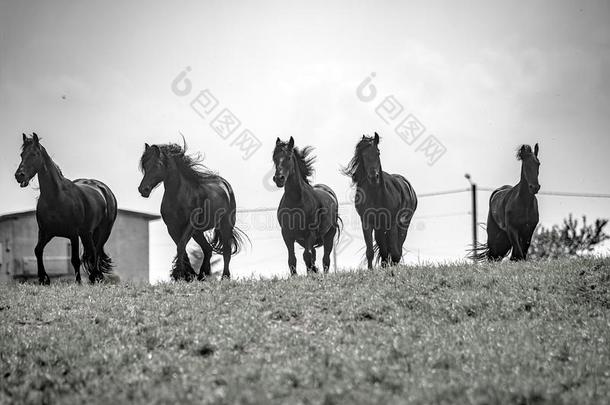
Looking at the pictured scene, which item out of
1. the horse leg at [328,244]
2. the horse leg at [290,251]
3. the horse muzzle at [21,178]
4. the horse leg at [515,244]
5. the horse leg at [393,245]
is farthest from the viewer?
the horse leg at [328,244]

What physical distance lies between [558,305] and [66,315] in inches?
324

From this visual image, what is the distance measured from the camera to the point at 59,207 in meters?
16.4

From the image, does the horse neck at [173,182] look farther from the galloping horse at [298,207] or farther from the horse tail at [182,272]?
the galloping horse at [298,207]

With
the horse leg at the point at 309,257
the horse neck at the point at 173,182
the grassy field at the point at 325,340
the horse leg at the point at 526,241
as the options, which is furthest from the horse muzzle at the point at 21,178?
the horse leg at the point at 526,241

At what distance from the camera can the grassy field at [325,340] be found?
25.5ft

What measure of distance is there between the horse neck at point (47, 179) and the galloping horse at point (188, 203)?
82.8 inches

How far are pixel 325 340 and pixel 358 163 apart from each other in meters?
8.00

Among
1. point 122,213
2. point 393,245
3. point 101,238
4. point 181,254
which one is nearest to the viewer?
point 181,254

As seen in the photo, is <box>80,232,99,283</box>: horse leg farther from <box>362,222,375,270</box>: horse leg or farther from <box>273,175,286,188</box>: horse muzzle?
<box>362,222,375,270</box>: horse leg

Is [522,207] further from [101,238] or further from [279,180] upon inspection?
[101,238]

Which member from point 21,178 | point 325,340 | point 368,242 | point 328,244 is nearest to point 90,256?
point 21,178

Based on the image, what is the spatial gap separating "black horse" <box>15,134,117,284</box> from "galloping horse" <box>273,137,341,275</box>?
4.88 meters

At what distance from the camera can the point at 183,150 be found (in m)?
17.5

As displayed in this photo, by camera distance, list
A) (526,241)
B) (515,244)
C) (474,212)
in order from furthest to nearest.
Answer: (474,212)
(526,241)
(515,244)
